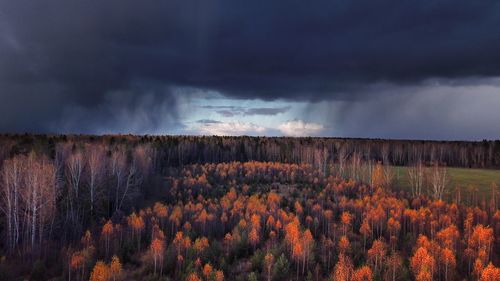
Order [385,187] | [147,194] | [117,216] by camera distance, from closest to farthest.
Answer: [117,216]
[147,194]
[385,187]

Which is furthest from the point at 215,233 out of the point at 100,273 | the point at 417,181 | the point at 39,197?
the point at 417,181

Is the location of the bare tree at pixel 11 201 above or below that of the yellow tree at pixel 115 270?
above

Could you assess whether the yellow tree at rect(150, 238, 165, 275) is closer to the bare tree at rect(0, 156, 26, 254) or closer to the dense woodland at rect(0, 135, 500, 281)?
the dense woodland at rect(0, 135, 500, 281)

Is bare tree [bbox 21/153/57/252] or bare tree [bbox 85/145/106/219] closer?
bare tree [bbox 21/153/57/252]

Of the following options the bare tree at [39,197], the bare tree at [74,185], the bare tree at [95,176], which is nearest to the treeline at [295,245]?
the bare tree at [74,185]

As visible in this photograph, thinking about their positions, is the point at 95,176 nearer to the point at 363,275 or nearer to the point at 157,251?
the point at 157,251

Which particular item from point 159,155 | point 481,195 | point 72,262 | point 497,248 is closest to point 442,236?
point 497,248

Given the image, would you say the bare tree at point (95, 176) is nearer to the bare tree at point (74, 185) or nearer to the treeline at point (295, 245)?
the bare tree at point (74, 185)

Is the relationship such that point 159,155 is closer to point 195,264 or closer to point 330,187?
point 330,187

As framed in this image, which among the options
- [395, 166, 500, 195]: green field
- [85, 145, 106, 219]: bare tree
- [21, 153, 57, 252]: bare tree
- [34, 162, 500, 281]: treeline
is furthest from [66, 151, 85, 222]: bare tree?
[395, 166, 500, 195]: green field

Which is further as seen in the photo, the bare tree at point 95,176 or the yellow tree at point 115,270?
the bare tree at point 95,176

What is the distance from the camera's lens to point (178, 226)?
280 feet

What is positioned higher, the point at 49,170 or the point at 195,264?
the point at 49,170

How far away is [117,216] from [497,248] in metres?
75.7
